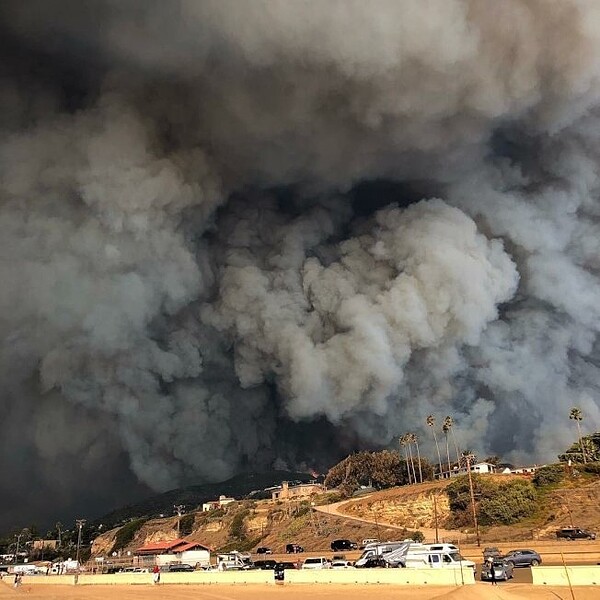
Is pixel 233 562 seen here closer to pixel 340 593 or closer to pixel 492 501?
pixel 340 593

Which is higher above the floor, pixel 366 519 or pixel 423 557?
pixel 366 519

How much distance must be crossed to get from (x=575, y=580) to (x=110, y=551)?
101 metres

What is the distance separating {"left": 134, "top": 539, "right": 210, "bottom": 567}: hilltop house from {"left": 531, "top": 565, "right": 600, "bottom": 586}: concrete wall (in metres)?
38.5

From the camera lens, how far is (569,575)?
2575cm

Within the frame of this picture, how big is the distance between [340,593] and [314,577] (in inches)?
241

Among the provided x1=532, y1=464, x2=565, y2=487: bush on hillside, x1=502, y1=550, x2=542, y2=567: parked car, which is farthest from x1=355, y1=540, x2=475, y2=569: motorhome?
x1=532, y1=464, x2=565, y2=487: bush on hillside

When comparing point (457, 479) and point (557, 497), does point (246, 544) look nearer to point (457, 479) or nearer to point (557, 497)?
point (457, 479)

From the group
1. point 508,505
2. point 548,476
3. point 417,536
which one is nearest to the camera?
point 417,536

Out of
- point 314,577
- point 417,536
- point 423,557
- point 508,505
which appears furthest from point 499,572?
point 508,505

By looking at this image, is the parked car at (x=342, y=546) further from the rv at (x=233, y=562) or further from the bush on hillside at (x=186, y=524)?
the bush on hillside at (x=186, y=524)

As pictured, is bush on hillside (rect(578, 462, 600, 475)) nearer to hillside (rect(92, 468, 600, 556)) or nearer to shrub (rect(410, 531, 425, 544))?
hillside (rect(92, 468, 600, 556))

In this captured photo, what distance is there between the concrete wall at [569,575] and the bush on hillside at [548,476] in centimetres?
4987

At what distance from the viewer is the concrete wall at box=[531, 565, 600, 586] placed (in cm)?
2566

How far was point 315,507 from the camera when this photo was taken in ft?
299
